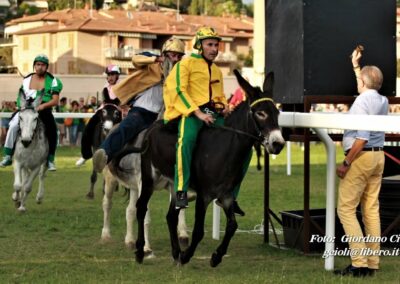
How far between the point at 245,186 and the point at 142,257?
429 inches

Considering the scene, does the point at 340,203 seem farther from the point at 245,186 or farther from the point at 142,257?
the point at 245,186

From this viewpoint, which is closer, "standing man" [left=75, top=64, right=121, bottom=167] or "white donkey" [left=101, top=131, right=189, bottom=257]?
"white donkey" [left=101, top=131, right=189, bottom=257]

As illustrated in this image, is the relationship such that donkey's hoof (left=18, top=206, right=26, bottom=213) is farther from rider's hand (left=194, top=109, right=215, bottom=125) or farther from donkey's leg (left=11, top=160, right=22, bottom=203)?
rider's hand (left=194, top=109, right=215, bottom=125)

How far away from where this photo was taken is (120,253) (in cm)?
1128

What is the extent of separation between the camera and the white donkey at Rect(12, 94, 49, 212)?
16.2 m

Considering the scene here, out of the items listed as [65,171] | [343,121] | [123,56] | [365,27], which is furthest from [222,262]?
[123,56]

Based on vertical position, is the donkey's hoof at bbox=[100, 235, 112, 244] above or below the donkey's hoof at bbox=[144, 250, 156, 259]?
below

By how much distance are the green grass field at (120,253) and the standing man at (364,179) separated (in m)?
0.25

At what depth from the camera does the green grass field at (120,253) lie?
9.42 m

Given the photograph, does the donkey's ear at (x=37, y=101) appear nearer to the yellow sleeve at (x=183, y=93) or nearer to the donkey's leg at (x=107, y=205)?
the donkey's leg at (x=107, y=205)

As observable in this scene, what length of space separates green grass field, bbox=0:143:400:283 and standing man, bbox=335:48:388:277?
245 mm

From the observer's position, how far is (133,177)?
12.0m

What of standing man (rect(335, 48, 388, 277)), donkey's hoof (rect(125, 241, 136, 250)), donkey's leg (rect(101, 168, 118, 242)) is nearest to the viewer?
standing man (rect(335, 48, 388, 277))

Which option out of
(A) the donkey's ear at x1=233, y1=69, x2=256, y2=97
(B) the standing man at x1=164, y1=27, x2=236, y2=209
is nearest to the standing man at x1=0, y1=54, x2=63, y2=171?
(B) the standing man at x1=164, y1=27, x2=236, y2=209
